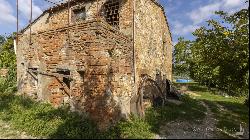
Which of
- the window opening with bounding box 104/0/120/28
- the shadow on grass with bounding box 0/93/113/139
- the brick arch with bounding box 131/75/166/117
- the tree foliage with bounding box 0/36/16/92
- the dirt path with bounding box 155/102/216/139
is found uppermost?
the window opening with bounding box 104/0/120/28

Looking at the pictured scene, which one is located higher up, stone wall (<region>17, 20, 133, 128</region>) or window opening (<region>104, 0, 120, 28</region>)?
window opening (<region>104, 0, 120, 28</region>)

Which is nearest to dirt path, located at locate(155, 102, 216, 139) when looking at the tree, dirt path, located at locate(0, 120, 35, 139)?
dirt path, located at locate(0, 120, 35, 139)

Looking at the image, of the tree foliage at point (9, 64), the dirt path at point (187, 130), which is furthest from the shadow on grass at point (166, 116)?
the tree foliage at point (9, 64)

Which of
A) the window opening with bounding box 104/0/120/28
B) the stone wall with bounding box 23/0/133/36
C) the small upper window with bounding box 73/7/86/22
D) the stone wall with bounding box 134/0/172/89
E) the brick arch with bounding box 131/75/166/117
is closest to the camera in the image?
the brick arch with bounding box 131/75/166/117

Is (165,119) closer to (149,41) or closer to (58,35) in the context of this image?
(149,41)

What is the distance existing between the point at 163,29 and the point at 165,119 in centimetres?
733

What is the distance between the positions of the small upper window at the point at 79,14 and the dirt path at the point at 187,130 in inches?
295

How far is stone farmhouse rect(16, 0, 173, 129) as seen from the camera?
8992 mm

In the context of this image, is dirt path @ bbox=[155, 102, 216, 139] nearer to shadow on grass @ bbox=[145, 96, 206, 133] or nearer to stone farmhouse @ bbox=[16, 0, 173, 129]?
shadow on grass @ bbox=[145, 96, 206, 133]

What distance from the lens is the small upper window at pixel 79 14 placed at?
13688 mm

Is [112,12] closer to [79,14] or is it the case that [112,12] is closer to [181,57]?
[79,14]

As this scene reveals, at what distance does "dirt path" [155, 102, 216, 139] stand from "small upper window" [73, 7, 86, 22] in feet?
24.6

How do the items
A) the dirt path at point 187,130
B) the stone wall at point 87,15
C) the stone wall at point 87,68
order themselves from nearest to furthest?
the dirt path at point 187,130
the stone wall at point 87,68
the stone wall at point 87,15

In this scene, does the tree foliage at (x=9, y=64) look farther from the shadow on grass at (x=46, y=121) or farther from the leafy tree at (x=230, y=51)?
the leafy tree at (x=230, y=51)
